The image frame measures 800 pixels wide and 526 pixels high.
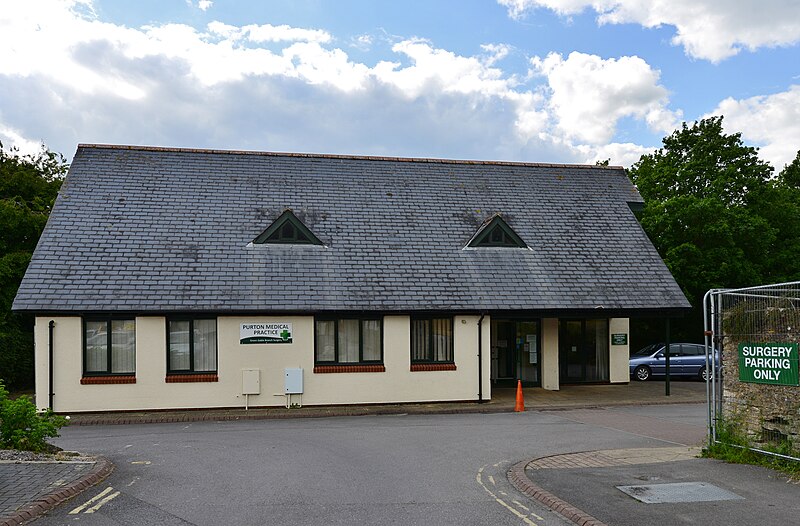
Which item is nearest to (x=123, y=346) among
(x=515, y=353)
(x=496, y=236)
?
(x=496, y=236)

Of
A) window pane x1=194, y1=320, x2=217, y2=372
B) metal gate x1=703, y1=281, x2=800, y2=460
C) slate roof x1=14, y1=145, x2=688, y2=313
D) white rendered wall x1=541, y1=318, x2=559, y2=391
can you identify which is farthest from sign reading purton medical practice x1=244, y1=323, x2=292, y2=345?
metal gate x1=703, y1=281, x2=800, y2=460

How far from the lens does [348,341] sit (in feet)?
61.1

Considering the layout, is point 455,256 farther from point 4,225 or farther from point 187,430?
point 4,225

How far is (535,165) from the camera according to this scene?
82.5 feet

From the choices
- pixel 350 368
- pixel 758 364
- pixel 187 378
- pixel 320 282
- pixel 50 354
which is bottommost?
pixel 187 378

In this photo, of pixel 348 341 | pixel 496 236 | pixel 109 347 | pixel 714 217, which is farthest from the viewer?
pixel 714 217

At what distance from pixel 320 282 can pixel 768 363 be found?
1161cm

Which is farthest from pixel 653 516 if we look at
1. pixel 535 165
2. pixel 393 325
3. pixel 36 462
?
pixel 535 165

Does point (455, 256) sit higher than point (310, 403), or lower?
higher

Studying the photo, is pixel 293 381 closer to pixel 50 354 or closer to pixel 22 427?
pixel 50 354

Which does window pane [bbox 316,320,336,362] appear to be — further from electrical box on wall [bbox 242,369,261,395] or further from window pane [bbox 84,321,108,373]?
window pane [bbox 84,321,108,373]

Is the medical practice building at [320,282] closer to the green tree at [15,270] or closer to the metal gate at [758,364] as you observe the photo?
the green tree at [15,270]

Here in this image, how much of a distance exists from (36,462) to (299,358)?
8445 millimetres

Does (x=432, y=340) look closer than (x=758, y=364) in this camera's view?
No
